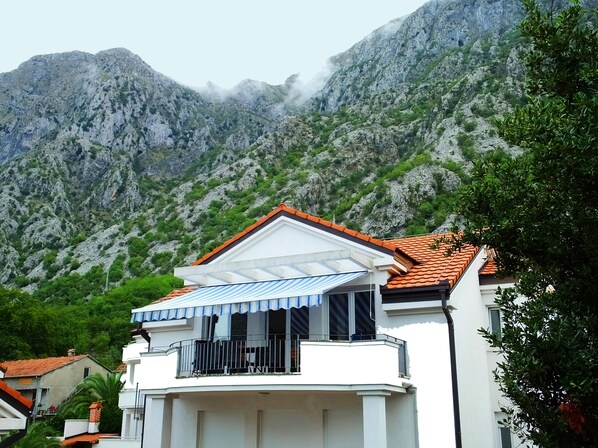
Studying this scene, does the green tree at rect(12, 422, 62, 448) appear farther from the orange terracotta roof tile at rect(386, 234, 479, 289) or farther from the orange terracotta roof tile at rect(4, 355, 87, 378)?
the orange terracotta roof tile at rect(4, 355, 87, 378)

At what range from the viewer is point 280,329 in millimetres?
20594

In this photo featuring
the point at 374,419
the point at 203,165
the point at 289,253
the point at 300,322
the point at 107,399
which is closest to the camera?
the point at 374,419

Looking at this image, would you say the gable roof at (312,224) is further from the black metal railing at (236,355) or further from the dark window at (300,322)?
the black metal railing at (236,355)

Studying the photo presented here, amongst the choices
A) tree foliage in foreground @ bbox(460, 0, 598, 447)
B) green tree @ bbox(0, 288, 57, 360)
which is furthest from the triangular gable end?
green tree @ bbox(0, 288, 57, 360)

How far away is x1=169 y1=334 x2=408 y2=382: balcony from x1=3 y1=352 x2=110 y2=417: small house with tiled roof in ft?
173

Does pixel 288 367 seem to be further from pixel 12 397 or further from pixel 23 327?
pixel 23 327

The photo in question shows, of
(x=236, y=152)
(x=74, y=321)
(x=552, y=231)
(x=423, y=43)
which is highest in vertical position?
(x=423, y=43)

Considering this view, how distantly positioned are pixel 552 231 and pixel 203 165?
144m

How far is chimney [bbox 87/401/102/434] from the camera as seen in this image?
45.2 meters

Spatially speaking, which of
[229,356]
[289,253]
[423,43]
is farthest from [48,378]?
[423,43]

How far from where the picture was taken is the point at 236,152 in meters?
153

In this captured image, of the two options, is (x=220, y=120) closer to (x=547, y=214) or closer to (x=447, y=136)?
(x=447, y=136)

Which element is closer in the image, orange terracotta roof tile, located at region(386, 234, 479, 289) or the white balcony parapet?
the white balcony parapet

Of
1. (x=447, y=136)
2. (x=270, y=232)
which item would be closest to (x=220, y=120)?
(x=447, y=136)
